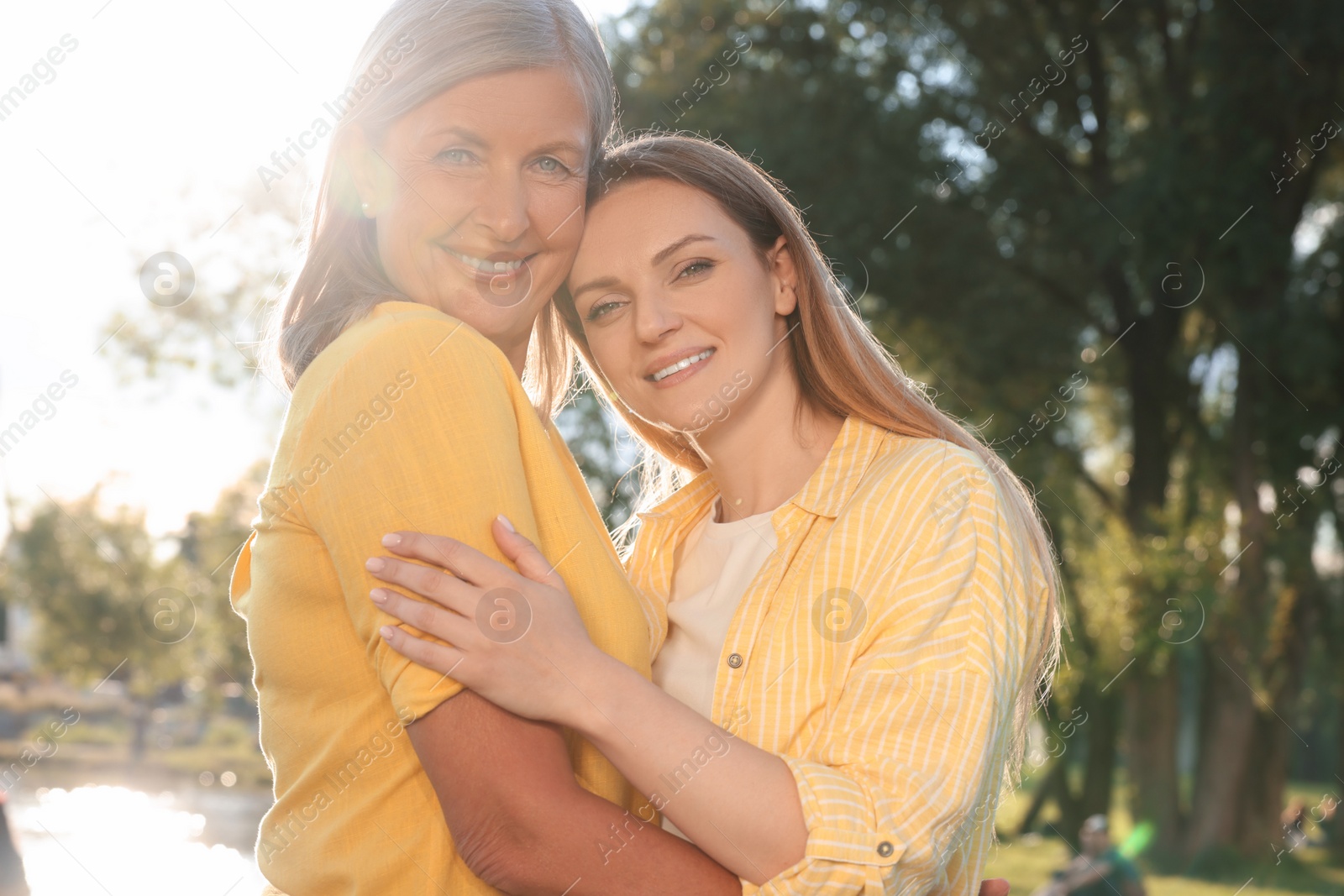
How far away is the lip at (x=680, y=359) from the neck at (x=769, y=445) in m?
0.16

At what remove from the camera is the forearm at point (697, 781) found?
1713mm

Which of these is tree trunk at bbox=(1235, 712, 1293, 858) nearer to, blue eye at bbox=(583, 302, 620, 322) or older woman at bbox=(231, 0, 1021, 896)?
blue eye at bbox=(583, 302, 620, 322)

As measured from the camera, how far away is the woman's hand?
64.1 inches

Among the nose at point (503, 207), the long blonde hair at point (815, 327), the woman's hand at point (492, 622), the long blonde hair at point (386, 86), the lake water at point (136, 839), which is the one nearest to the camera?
the woman's hand at point (492, 622)

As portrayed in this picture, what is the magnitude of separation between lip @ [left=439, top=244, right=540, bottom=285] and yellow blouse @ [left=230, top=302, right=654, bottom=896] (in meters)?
0.32

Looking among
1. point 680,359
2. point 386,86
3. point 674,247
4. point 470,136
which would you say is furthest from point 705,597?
point 386,86

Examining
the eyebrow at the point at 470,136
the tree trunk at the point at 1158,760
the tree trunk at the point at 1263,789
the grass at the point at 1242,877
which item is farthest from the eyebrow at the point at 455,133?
the tree trunk at the point at 1263,789

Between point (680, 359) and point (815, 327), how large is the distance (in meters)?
0.33

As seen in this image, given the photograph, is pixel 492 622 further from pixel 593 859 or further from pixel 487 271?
pixel 487 271

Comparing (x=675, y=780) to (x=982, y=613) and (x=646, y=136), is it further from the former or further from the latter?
(x=646, y=136)

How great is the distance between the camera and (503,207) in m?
2.17

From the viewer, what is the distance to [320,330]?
195 cm

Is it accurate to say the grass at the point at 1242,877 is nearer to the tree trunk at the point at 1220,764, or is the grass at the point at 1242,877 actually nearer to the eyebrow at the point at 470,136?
the tree trunk at the point at 1220,764

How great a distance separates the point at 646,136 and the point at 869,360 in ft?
2.46
